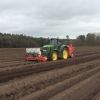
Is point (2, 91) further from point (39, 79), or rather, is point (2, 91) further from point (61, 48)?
point (61, 48)

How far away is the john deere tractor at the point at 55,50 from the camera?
952 inches

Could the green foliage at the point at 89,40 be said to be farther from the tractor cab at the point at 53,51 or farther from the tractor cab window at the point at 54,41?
the tractor cab window at the point at 54,41

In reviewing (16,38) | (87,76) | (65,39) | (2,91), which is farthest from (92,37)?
(2,91)

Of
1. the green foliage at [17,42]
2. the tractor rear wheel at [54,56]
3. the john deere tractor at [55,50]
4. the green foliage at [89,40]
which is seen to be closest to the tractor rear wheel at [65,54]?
the john deere tractor at [55,50]

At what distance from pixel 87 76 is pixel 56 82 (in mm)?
2547

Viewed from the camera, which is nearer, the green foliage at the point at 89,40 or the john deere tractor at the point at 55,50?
the john deere tractor at the point at 55,50

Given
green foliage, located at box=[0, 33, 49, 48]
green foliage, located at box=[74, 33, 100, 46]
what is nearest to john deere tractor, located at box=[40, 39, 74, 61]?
green foliage, located at box=[0, 33, 49, 48]

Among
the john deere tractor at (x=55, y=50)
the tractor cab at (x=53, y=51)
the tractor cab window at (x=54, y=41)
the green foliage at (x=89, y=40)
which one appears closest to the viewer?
the tractor cab at (x=53, y=51)

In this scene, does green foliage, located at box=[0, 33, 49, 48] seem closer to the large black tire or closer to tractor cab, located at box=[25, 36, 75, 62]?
tractor cab, located at box=[25, 36, 75, 62]

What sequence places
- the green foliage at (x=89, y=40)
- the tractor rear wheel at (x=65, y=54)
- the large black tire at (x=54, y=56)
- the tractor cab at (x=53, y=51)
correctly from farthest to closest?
the green foliage at (x=89, y=40) < the tractor rear wheel at (x=65, y=54) < the large black tire at (x=54, y=56) < the tractor cab at (x=53, y=51)

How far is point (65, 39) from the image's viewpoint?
2605 centimetres

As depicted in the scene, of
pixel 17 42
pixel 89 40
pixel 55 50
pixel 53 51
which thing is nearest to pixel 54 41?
pixel 55 50

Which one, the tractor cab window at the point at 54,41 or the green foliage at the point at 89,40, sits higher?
the tractor cab window at the point at 54,41

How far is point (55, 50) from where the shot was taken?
2481 centimetres
